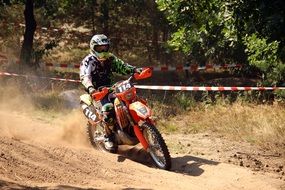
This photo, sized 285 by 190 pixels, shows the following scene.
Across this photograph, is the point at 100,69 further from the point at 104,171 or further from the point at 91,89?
the point at 104,171

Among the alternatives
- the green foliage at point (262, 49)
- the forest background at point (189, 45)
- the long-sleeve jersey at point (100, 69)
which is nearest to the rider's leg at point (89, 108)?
the long-sleeve jersey at point (100, 69)

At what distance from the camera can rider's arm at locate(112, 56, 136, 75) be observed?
8.25 m

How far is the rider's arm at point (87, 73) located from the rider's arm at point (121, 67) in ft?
1.37

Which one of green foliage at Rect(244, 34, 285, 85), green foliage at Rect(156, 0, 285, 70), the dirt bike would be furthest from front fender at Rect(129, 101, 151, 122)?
green foliage at Rect(244, 34, 285, 85)

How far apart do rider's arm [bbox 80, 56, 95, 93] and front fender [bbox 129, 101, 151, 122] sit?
78 cm

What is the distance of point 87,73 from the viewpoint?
7953 mm

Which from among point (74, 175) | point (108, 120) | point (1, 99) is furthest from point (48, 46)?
point (74, 175)

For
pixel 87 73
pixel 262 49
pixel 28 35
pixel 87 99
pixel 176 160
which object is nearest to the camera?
pixel 176 160

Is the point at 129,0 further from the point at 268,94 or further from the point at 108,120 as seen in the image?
the point at 108,120

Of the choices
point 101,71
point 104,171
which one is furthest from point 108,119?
point 104,171

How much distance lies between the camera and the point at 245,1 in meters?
9.02

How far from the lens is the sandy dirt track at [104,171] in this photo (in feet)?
19.0

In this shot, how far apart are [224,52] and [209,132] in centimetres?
806

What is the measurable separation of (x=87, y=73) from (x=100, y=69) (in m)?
0.34
